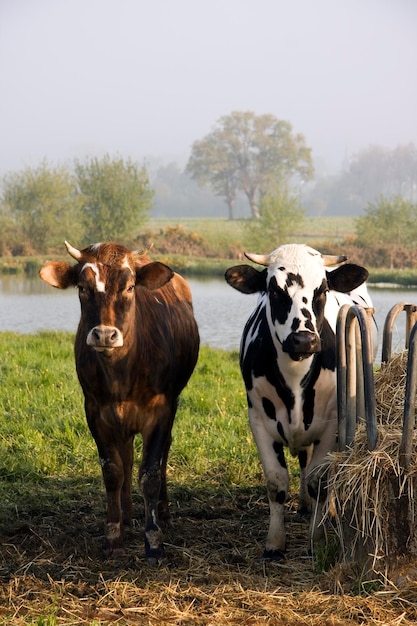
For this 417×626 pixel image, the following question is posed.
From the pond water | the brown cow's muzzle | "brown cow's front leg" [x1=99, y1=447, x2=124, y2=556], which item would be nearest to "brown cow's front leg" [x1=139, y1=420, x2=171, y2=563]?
"brown cow's front leg" [x1=99, y1=447, x2=124, y2=556]

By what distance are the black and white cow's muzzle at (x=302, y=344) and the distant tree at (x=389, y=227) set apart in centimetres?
4329

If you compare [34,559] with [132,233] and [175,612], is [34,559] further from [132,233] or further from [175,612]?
[132,233]

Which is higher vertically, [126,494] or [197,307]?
[126,494]

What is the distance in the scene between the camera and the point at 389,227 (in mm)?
49812

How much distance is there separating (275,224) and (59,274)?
4875cm

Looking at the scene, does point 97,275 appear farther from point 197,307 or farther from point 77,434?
point 197,307

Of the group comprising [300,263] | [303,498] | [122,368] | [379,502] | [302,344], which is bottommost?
[303,498]

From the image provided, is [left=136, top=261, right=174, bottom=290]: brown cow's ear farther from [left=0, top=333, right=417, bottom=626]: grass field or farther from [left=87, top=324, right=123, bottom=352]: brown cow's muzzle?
[left=0, top=333, right=417, bottom=626]: grass field

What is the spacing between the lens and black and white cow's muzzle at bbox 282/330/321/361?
16.1 ft

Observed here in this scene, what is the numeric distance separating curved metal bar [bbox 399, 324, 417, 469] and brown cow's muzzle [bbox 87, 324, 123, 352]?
1667mm

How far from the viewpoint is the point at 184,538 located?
5758 mm

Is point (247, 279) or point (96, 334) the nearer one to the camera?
point (96, 334)

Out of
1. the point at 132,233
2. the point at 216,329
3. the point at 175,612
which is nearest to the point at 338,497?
the point at 175,612

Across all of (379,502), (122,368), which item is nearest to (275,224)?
(122,368)
